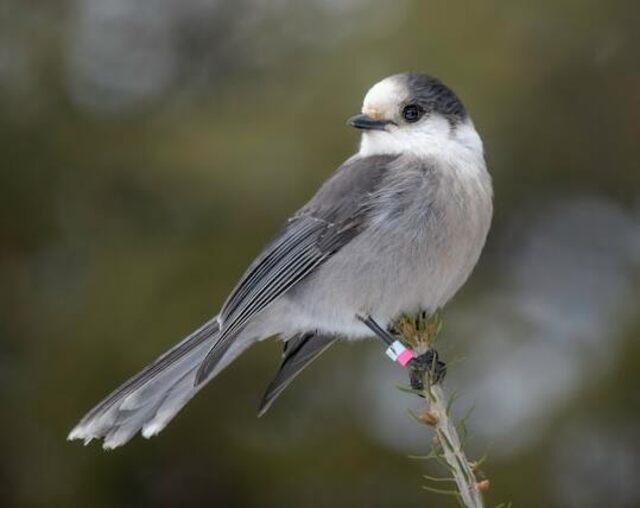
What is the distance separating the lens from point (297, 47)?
6.10 meters

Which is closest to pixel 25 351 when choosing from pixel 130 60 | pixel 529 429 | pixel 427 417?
pixel 130 60

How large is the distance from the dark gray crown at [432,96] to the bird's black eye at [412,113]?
13 mm

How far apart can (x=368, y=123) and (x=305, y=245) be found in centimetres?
41

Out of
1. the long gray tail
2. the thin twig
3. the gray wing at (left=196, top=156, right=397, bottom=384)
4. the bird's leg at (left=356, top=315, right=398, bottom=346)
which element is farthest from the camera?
the gray wing at (left=196, top=156, right=397, bottom=384)

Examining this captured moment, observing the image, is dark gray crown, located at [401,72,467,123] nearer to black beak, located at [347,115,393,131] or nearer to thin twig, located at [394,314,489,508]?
black beak, located at [347,115,393,131]

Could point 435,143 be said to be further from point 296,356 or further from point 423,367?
point 423,367

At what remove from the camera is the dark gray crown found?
3.79m

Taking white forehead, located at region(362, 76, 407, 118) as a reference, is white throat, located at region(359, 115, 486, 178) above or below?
below

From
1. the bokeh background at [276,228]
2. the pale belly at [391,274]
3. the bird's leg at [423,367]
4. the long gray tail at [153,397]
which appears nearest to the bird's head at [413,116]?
the pale belly at [391,274]

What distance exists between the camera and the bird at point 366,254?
3623 mm

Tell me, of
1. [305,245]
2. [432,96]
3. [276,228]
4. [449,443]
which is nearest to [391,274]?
[305,245]

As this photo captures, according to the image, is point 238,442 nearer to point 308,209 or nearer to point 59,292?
point 59,292

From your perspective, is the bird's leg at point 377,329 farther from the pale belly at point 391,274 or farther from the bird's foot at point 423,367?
the bird's foot at point 423,367

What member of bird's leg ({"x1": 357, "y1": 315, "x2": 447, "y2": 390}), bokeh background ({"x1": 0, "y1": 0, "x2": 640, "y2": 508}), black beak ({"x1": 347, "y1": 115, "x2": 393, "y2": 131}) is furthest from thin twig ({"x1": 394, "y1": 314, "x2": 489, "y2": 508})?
bokeh background ({"x1": 0, "y1": 0, "x2": 640, "y2": 508})
